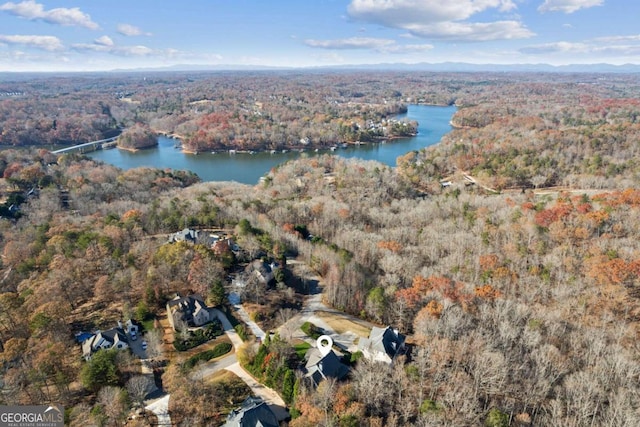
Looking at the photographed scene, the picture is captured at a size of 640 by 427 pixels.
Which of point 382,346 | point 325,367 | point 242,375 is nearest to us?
point 325,367

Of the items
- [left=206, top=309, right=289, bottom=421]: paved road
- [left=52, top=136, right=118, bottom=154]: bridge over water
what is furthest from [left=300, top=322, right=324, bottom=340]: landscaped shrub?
[left=52, top=136, right=118, bottom=154]: bridge over water

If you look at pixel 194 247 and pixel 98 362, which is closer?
pixel 98 362

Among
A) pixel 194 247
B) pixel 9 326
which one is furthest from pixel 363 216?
pixel 9 326

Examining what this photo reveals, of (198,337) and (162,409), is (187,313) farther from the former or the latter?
(162,409)

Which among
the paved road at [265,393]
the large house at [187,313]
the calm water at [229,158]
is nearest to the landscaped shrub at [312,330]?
the paved road at [265,393]

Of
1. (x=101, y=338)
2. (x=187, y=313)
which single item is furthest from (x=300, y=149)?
(x=101, y=338)

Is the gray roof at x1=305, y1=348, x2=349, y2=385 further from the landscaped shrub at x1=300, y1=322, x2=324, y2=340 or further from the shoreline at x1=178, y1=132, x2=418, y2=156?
the shoreline at x1=178, y1=132, x2=418, y2=156

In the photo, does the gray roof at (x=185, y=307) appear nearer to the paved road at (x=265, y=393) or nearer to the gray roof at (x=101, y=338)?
the gray roof at (x=101, y=338)

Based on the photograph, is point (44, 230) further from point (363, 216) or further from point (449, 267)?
point (449, 267)
